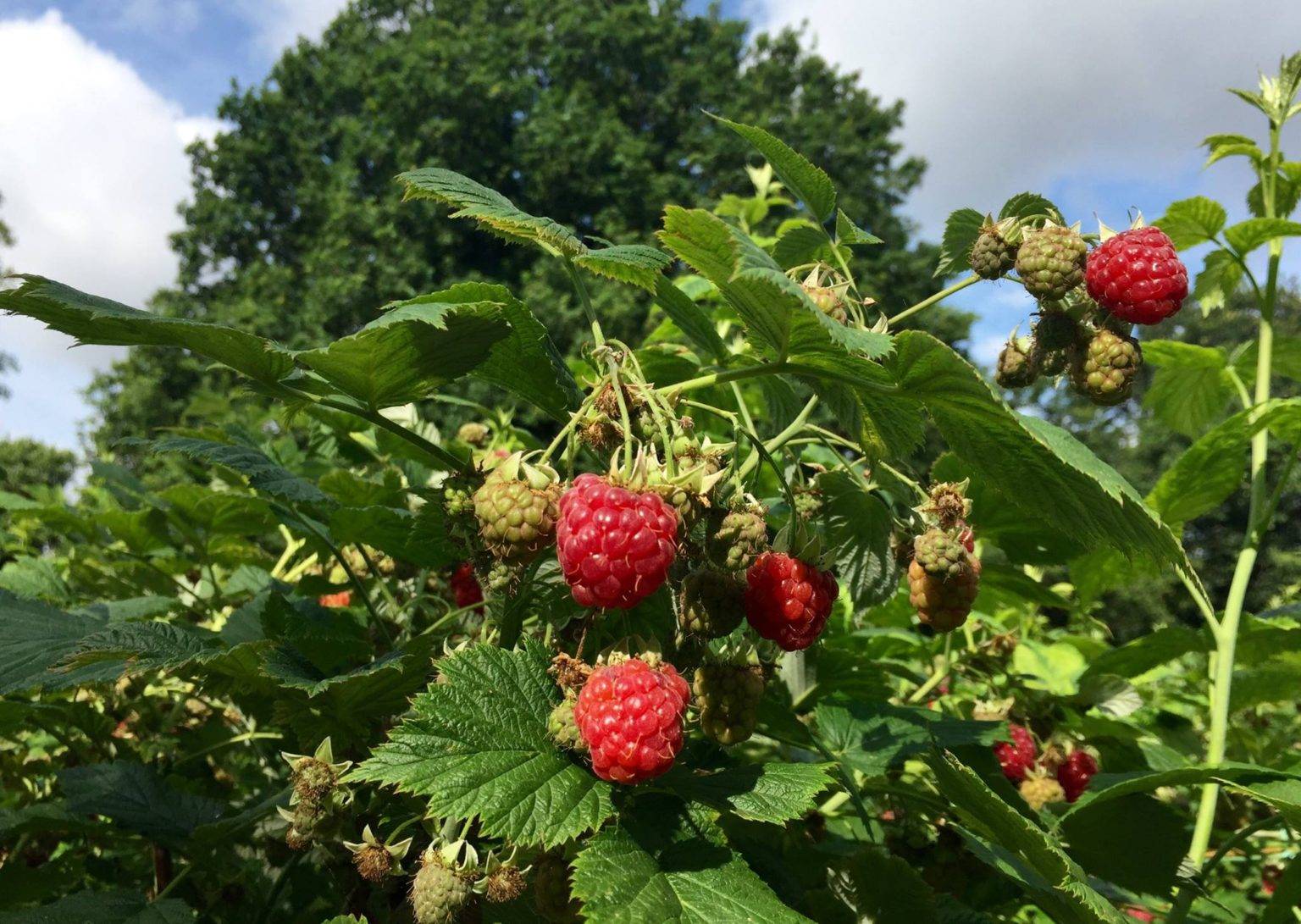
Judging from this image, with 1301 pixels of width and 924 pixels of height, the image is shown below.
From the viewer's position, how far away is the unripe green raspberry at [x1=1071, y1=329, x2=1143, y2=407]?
3.17 ft

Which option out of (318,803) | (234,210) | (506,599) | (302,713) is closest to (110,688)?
(302,713)

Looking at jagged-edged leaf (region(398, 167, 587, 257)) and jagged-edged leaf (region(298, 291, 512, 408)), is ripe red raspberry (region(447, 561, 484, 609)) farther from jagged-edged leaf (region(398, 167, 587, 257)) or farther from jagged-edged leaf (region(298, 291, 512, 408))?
jagged-edged leaf (region(398, 167, 587, 257))

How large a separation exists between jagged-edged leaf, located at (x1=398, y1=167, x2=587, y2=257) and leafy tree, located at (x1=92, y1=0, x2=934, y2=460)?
18788mm

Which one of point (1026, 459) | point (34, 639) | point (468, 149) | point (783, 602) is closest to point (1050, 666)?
point (1026, 459)

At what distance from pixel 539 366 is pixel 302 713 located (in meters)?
0.43

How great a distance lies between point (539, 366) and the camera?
94 cm

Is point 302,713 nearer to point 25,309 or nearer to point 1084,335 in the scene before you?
point 25,309

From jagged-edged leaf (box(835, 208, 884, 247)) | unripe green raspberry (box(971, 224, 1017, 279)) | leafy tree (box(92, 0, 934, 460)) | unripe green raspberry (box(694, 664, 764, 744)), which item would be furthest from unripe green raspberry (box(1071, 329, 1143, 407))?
leafy tree (box(92, 0, 934, 460))

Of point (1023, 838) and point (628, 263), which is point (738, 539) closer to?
point (628, 263)

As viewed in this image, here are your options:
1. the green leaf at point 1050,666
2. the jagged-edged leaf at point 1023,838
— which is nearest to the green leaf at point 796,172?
the jagged-edged leaf at point 1023,838

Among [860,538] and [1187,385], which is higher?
[1187,385]

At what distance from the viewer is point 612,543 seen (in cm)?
69

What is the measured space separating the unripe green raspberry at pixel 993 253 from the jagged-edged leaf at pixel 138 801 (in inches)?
43.2

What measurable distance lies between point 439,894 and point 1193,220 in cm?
145
